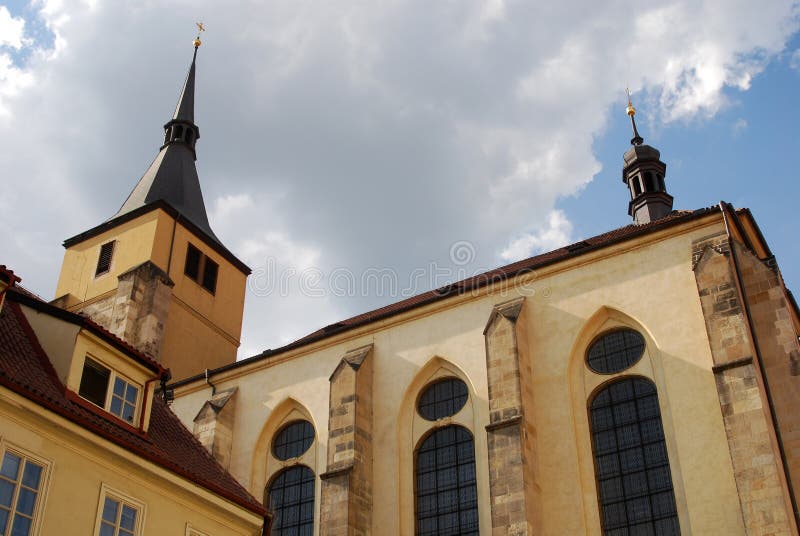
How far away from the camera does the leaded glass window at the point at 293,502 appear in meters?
21.2

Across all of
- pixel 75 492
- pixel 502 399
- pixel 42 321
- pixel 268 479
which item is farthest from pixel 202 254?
pixel 75 492

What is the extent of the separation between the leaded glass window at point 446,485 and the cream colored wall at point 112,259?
14.8 m

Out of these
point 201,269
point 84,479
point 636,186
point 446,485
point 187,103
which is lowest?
point 84,479

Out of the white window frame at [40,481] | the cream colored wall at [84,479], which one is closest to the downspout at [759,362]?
the cream colored wall at [84,479]

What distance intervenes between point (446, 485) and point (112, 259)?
17530 mm

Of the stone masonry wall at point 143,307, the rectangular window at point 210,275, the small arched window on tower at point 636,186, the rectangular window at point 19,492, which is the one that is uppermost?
the small arched window on tower at point 636,186

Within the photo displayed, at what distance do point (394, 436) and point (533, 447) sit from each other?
385 cm

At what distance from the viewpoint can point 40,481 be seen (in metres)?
10.2

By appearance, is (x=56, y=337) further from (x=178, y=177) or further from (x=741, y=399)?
(x=178, y=177)

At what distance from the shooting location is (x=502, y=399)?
18.6 metres

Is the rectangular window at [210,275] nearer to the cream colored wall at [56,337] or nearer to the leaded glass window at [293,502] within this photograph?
the leaded glass window at [293,502]

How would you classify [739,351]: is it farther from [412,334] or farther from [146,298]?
[146,298]

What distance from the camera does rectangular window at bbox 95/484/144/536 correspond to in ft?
35.4

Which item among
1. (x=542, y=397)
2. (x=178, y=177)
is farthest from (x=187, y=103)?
(x=542, y=397)
